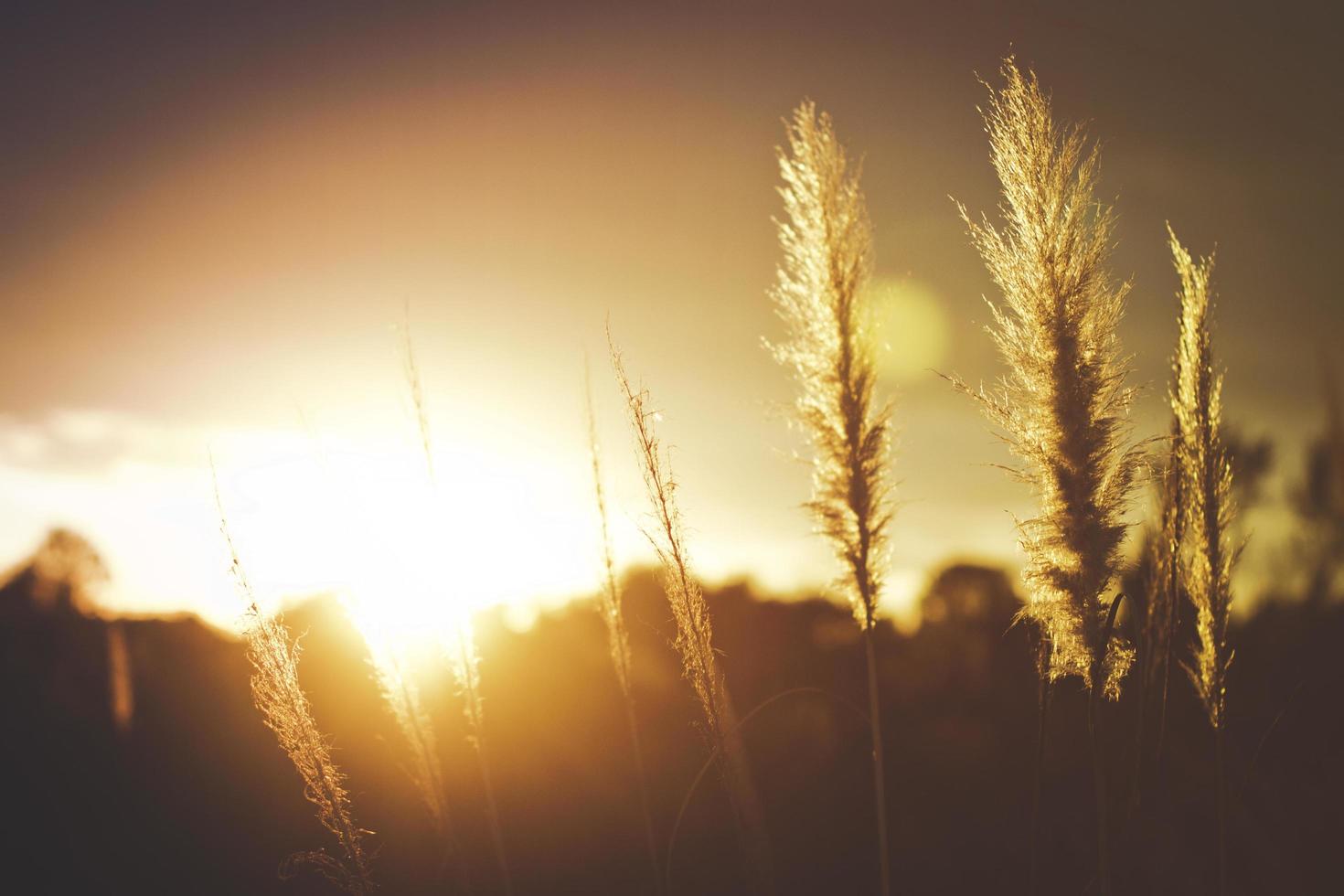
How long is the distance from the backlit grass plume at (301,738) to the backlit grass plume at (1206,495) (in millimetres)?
4008

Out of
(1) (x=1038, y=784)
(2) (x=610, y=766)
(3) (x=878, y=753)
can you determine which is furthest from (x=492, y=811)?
(2) (x=610, y=766)

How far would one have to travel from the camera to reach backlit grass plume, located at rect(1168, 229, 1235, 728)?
311cm

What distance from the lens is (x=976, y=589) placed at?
17922 mm

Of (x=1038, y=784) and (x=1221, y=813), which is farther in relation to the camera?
(x=1221, y=813)

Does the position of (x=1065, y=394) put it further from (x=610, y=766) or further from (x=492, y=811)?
(x=610, y=766)

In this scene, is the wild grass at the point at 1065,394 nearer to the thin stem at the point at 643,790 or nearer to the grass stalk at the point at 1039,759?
the grass stalk at the point at 1039,759

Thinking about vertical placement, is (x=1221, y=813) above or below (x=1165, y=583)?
below

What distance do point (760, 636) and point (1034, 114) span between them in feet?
36.3

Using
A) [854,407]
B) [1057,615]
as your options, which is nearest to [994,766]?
[1057,615]

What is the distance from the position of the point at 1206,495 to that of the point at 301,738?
435cm

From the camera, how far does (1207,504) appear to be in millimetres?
3107

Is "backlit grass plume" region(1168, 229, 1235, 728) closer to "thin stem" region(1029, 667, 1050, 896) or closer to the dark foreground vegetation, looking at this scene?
"thin stem" region(1029, 667, 1050, 896)

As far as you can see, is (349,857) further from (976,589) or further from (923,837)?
(976,589)

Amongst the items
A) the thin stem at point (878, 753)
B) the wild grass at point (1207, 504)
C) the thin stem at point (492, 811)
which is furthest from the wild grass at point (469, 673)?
the wild grass at point (1207, 504)
